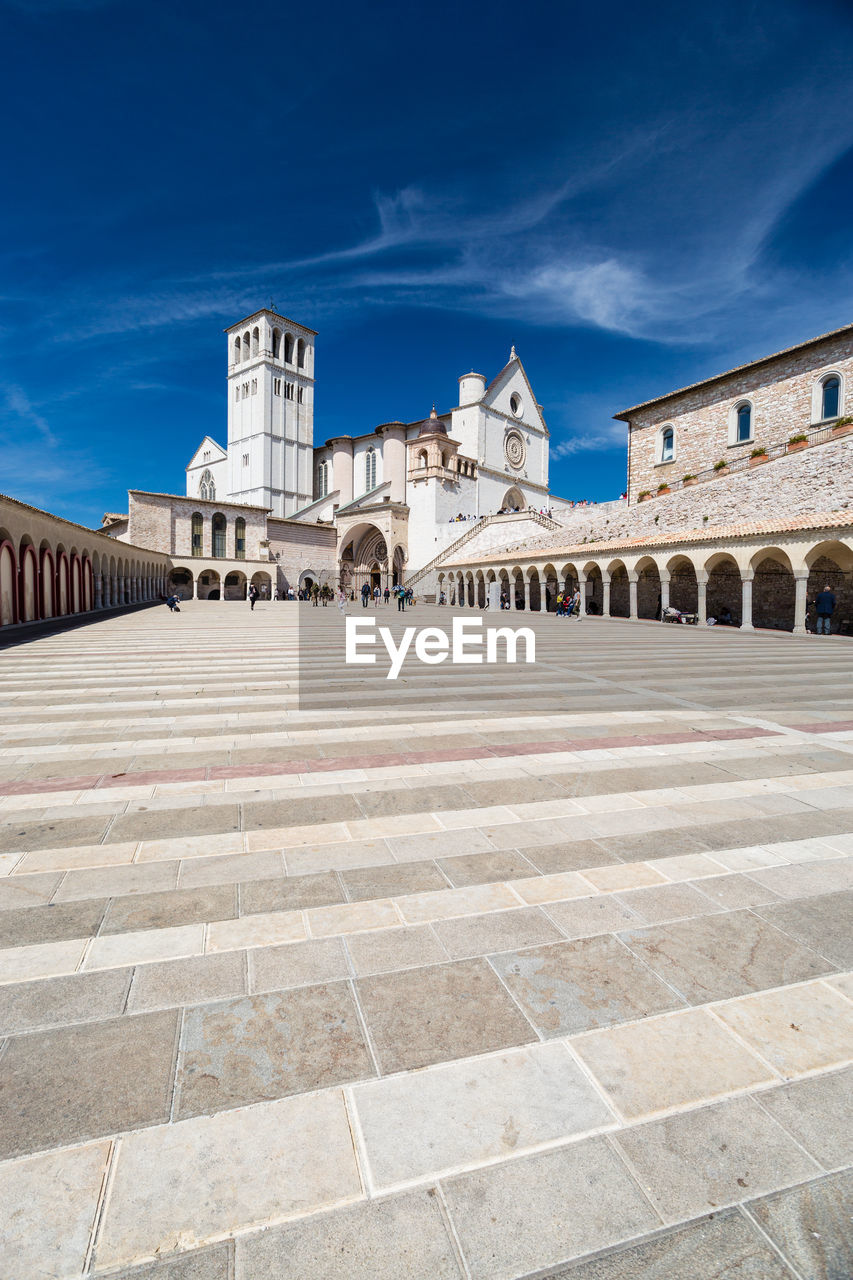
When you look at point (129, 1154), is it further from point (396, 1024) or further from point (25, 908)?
point (25, 908)

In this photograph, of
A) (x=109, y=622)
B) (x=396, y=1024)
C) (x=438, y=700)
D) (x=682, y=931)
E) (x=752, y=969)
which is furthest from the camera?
(x=109, y=622)

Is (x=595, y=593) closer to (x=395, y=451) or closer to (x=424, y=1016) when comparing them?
(x=395, y=451)

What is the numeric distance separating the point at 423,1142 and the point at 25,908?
230cm

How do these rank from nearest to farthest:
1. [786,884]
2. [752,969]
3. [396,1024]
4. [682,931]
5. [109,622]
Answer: [396,1024]
[752,969]
[682,931]
[786,884]
[109,622]

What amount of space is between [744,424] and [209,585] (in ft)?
129

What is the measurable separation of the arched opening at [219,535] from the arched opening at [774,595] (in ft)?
130

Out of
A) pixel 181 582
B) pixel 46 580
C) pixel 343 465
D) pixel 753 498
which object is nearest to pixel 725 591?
pixel 753 498

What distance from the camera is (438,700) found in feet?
26.7

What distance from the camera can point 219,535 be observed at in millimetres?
51094

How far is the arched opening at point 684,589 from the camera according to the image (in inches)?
1182

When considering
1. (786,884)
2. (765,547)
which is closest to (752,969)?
(786,884)

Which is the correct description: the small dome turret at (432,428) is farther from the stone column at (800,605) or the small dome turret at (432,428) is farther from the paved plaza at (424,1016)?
the paved plaza at (424,1016)

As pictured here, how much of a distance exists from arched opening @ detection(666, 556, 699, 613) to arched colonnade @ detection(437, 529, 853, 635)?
0.16 feet

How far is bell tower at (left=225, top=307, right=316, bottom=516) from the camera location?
63969 millimetres
